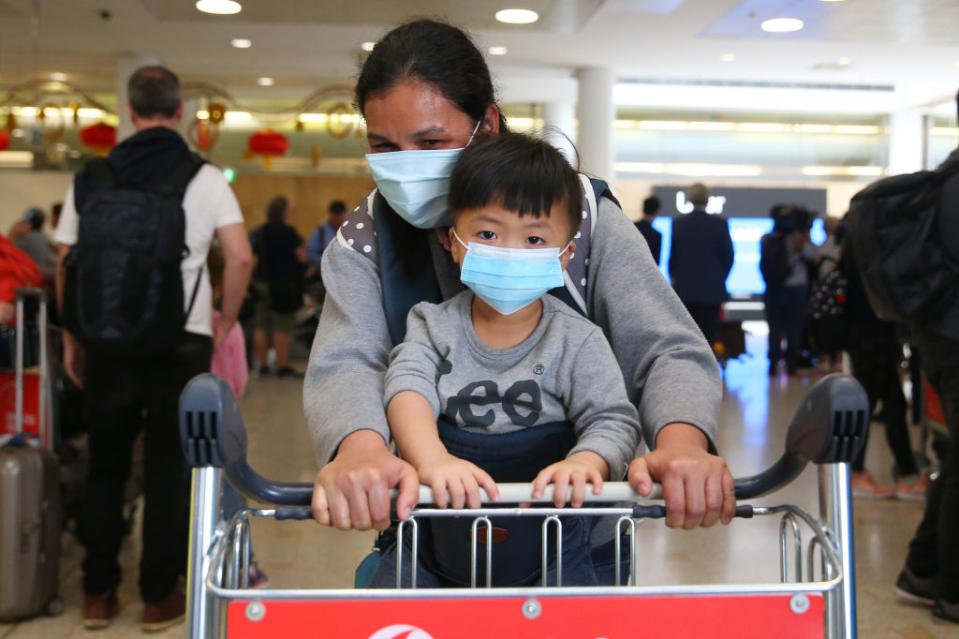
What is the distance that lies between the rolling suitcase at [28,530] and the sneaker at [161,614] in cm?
38

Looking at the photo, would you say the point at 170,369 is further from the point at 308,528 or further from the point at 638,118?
the point at 638,118

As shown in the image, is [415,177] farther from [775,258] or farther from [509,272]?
[775,258]

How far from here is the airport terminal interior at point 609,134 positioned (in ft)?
13.7

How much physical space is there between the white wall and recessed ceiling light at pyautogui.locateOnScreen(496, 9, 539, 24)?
9.91 m

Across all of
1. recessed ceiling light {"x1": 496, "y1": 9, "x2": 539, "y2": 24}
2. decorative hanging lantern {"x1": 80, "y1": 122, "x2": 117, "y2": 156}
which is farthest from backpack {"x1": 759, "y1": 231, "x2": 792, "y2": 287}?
decorative hanging lantern {"x1": 80, "y1": 122, "x2": 117, "y2": 156}

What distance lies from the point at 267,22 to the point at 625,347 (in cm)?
934

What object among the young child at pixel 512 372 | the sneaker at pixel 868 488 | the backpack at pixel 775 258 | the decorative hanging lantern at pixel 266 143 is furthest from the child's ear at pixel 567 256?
the decorative hanging lantern at pixel 266 143

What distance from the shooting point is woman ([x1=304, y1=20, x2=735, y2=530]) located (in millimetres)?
1335

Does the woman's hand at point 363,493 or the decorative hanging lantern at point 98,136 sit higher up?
the decorative hanging lantern at point 98,136

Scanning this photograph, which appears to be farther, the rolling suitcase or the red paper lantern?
the red paper lantern

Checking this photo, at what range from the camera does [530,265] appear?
1348 mm

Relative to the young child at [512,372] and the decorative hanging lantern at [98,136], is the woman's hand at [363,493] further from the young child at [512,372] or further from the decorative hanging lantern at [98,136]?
the decorative hanging lantern at [98,136]

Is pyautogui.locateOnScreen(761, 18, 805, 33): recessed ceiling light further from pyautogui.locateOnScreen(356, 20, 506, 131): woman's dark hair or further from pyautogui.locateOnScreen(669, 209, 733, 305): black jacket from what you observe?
pyautogui.locateOnScreen(356, 20, 506, 131): woman's dark hair

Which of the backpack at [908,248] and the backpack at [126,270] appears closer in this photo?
the backpack at [126,270]
